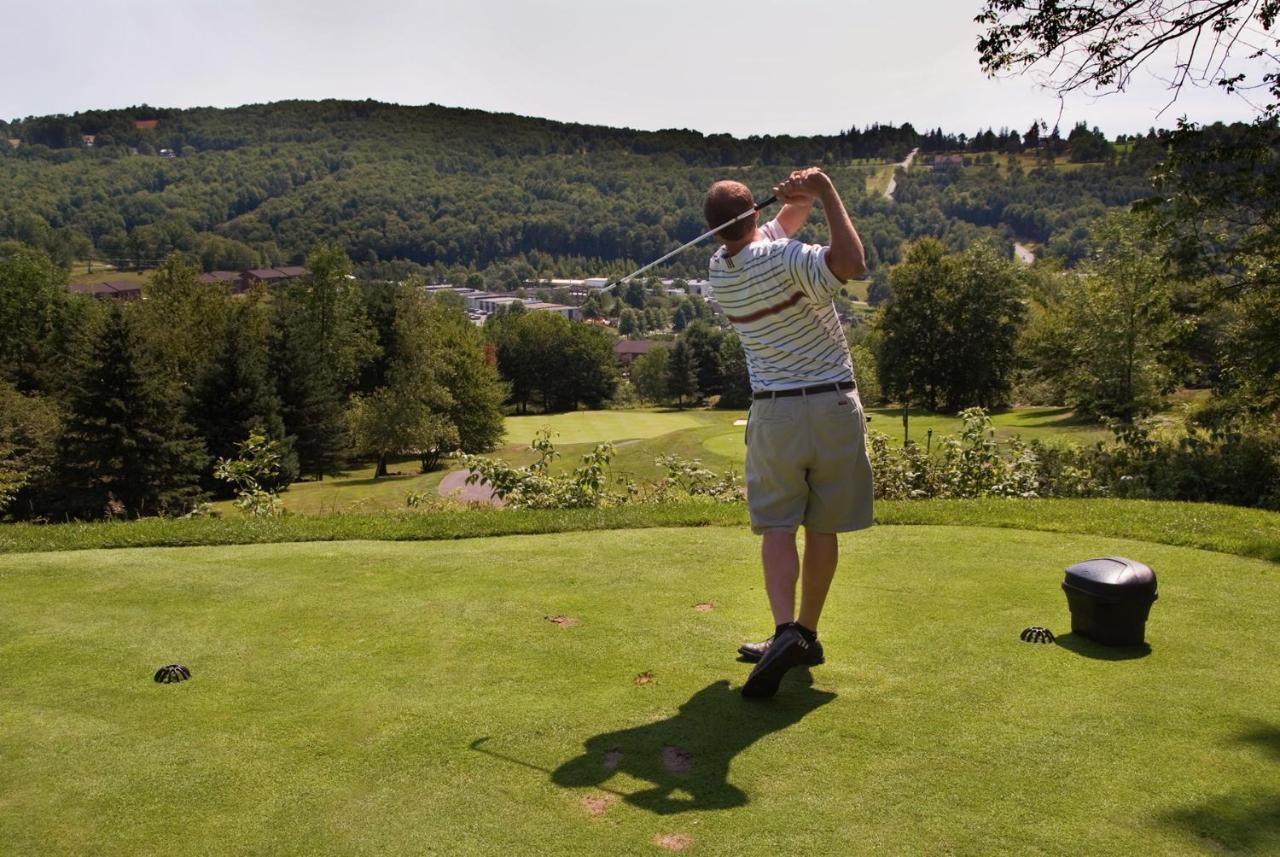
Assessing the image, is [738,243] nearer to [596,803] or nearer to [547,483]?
[596,803]

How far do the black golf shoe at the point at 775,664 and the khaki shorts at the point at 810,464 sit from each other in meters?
0.57

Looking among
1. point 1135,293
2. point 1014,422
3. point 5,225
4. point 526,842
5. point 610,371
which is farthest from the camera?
point 5,225

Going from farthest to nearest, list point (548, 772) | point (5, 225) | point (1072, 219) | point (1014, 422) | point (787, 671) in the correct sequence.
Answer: point (1072, 219) → point (5, 225) → point (1014, 422) → point (787, 671) → point (548, 772)

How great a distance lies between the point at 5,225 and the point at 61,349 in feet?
400

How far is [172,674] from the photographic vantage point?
443 centimetres

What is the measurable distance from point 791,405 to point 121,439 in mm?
32269

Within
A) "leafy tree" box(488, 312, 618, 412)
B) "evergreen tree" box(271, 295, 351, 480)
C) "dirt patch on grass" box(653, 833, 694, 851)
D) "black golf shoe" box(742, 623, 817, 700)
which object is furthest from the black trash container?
"leafy tree" box(488, 312, 618, 412)

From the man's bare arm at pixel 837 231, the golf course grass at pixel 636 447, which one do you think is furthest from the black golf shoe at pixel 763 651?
the golf course grass at pixel 636 447

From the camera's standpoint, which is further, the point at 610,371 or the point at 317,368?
the point at 610,371

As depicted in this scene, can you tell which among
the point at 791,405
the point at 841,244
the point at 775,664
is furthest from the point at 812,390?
the point at 775,664

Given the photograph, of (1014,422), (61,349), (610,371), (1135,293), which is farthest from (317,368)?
(610,371)

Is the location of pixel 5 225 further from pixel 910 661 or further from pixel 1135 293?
pixel 910 661

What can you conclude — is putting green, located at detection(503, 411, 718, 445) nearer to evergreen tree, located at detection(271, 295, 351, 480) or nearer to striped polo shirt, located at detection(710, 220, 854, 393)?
evergreen tree, located at detection(271, 295, 351, 480)

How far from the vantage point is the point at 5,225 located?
489 feet
